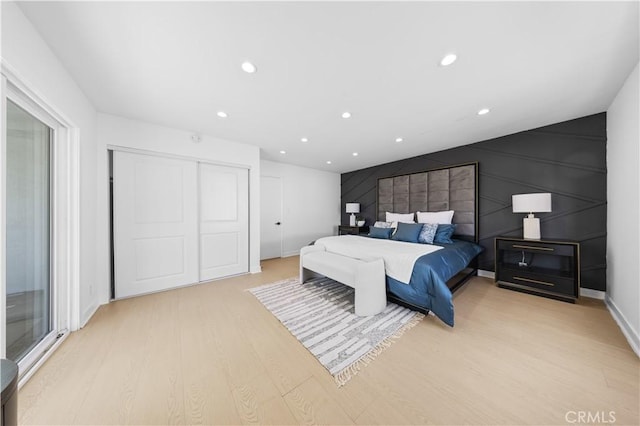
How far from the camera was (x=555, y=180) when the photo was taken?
289cm

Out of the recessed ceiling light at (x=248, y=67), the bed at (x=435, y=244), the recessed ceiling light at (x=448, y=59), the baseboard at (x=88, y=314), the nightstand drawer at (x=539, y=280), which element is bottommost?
the baseboard at (x=88, y=314)

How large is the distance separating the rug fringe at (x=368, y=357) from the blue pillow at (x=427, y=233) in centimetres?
159

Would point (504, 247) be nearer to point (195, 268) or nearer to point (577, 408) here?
point (577, 408)

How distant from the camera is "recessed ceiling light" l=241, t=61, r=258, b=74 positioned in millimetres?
1668

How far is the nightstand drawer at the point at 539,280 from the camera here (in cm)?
248

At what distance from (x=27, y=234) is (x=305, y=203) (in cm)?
442

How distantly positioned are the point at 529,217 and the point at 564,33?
238 centimetres

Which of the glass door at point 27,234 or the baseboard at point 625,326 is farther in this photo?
the baseboard at point 625,326

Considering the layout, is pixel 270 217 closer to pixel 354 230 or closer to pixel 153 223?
pixel 354 230

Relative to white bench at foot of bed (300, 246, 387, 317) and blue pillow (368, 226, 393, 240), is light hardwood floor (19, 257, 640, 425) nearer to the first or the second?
white bench at foot of bed (300, 246, 387, 317)

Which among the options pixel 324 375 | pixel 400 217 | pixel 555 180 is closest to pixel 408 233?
pixel 400 217

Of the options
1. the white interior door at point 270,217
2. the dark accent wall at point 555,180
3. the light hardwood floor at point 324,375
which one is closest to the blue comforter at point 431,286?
the light hardwood floor at point 324,375

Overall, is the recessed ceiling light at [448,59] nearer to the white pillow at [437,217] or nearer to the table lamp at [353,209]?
the white pillow at [437,217]

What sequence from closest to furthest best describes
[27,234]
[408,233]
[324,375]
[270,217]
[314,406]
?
[314,406]
[324,375]
[27,234]
[408,233]
[270,217]
